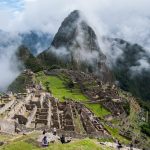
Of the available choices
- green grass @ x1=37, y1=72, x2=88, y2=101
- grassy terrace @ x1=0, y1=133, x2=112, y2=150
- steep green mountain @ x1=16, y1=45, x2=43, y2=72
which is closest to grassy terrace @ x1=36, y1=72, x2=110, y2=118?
green grass @ x1=37, y1=72, x2=88, y2=101

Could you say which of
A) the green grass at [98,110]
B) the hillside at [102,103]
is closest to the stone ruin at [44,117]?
the hillside at [102,103]

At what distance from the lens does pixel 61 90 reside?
378 feet

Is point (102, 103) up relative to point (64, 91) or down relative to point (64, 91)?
down

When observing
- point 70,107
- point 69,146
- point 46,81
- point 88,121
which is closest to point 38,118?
point 88,121

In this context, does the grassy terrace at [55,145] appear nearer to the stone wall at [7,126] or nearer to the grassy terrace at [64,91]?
the stone wall at [7,126]

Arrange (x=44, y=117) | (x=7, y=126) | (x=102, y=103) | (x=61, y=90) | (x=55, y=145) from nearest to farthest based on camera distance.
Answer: (x=55, y=145)
(x=7, y=126)
(x=44, y=117)
(x=102, y=103)
(x=61, y=90)

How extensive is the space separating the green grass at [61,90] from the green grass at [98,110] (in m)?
6.08

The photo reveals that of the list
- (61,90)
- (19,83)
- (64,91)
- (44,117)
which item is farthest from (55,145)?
(61,90)

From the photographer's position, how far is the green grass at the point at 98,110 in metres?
93.8

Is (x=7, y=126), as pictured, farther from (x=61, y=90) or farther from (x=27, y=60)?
(x=27, y=60)

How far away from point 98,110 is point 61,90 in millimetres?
20086

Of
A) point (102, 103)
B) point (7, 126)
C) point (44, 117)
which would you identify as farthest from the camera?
point (102, 103)

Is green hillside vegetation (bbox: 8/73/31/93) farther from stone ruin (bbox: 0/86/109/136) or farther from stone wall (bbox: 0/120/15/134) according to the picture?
stone wall (bbox: 0/120/15/134)

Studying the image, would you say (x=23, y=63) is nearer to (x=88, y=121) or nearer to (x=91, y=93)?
(x=91, y=93)
